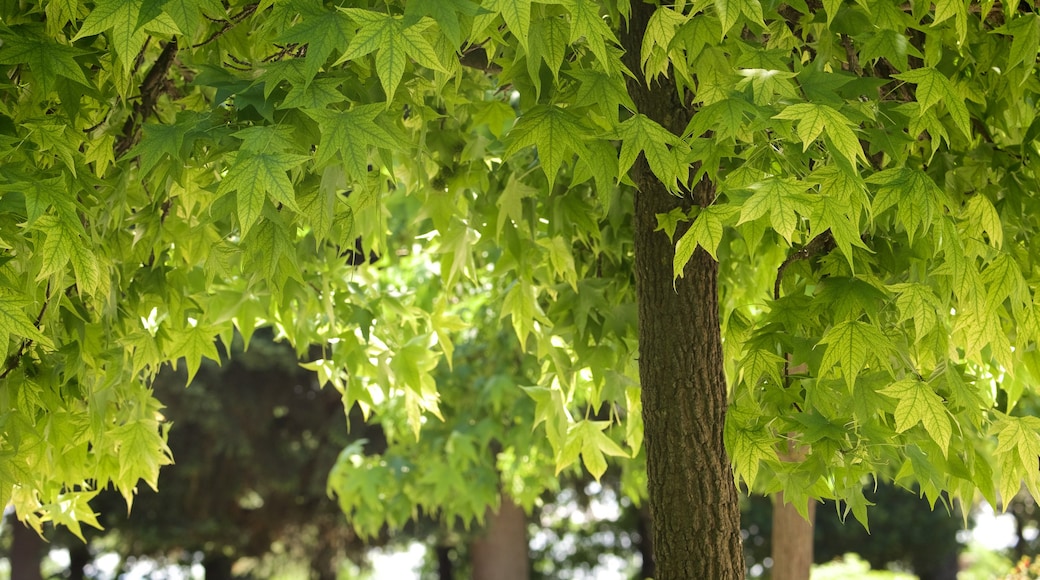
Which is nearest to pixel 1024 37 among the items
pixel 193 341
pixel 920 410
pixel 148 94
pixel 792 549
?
pixel 920 410

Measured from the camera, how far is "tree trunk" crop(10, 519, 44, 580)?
45.2 ft

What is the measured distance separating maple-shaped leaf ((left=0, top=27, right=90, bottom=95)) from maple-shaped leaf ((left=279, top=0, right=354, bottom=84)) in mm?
598

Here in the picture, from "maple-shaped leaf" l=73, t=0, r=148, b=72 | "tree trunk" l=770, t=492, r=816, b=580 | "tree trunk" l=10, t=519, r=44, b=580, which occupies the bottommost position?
"tree trunk" l=10, t=519, r=44, b=580

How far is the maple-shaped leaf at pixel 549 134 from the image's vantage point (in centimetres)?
222

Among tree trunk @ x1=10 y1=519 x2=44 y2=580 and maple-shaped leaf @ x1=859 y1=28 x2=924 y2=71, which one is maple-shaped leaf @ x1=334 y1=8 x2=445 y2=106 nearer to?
maple-shaped leaf @ x1=859 y1=28 x2=924 y2=71

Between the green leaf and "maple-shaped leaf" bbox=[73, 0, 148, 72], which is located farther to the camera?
Result: the green leaf

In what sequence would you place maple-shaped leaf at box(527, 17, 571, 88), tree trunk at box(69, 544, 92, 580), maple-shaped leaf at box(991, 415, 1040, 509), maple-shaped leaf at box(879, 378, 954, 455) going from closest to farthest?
maple-shaped leaf at box(527, 17, 571, 88) < maple-shaped leaf at box(879, 378, 954, 455) < maple-shaped leaf at box(991, 415, 1040, 509) < tree trunk at box(69, 544, 92, 580)

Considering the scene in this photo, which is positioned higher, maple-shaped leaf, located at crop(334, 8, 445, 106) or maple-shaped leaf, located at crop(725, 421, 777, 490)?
maple-shaped leaf, located at crop(334, 8, 445, 106)

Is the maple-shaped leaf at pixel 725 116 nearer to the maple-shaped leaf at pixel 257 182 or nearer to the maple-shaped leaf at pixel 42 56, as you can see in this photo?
the maple-shaped leaf at pixel 257 182

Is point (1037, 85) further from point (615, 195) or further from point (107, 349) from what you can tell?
point (107, 349)

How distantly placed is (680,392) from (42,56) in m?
1.80

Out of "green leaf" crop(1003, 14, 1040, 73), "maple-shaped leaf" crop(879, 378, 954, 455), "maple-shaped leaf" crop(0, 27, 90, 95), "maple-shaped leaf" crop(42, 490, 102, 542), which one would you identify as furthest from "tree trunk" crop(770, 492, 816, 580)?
"maple-shaped leaf" crop(0, 27, 90, 95)

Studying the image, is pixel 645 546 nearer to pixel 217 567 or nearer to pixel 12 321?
pixel 217 567

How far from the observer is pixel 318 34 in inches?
76.5
